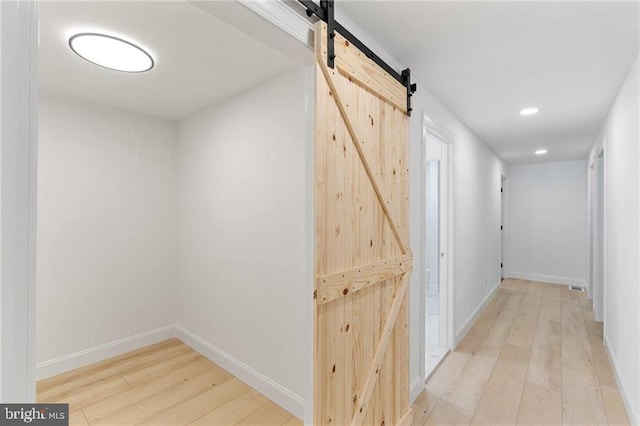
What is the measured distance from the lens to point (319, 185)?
1.29 meters

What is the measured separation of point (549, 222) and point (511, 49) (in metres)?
5.36

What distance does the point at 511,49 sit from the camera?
5.97 ft

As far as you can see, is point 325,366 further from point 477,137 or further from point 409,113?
point 477,137

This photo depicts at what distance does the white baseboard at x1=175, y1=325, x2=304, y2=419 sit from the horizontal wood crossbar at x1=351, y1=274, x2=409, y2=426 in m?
0.69

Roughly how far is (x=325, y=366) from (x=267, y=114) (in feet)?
5.93

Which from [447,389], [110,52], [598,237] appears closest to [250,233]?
[110,52]

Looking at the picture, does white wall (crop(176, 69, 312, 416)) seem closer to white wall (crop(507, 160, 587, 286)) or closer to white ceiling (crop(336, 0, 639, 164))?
white ceiling (crop(336, 0, 639, 164))

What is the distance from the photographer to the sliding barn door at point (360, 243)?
1.32 metres

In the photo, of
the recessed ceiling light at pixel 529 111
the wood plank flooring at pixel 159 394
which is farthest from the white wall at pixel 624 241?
the wood plank flooring at pixel 159 394

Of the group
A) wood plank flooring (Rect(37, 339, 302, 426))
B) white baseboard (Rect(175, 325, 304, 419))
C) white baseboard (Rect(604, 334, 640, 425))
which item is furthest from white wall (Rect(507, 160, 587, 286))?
wood plank flooring (Rect(37, 339, 302, 426))

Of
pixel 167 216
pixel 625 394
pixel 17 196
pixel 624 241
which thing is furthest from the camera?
pixel 167 216

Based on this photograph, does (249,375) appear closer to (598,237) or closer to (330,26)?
(330,26)

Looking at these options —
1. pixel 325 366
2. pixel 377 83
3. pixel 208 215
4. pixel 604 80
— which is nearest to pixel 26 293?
pixel 325 366

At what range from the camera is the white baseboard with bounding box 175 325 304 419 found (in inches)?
84.2
